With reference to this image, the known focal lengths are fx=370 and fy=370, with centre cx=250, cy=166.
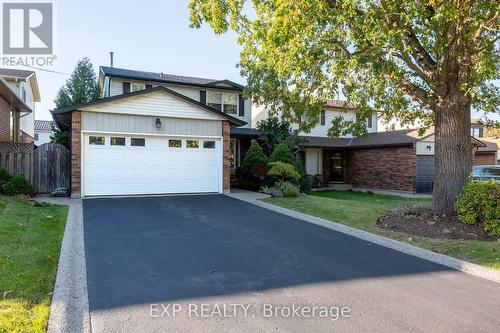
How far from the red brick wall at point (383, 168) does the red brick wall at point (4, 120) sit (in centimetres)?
1934

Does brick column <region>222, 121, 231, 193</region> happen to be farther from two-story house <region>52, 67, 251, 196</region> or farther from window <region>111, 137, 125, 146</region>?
window <region>111, 137, 125, 146</region>

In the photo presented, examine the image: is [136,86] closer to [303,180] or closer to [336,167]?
[303,180]

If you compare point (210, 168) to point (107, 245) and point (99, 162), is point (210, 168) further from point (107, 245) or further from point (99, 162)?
point (107, 245)

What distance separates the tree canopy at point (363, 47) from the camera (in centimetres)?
752

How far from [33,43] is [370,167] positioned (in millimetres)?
18881

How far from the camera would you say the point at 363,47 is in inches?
325

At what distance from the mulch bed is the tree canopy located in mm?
2838

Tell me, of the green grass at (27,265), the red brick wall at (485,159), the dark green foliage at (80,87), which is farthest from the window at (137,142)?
the red brick wall at (485,159)

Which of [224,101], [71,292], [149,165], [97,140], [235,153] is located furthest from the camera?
[235,153]

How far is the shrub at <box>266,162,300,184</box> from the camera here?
15875 mm

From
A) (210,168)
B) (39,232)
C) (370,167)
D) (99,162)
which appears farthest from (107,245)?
(370,167)

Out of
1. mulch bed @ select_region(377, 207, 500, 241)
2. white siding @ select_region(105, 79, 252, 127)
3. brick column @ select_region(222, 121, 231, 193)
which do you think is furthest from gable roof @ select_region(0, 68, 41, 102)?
mulch bed @ select_region(377, 207, 500, 241)

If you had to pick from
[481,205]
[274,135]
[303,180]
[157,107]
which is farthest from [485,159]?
[157,107]

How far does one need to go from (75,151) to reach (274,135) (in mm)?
9805
